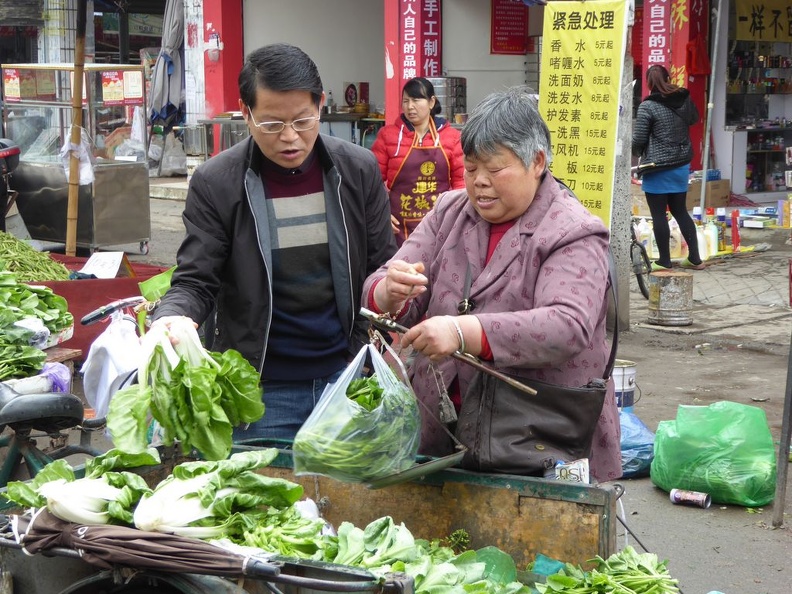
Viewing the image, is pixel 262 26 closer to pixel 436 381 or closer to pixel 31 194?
pixel 31 194

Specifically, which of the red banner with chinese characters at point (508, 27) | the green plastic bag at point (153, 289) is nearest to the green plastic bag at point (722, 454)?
the green plastic bag at point (153, 289)

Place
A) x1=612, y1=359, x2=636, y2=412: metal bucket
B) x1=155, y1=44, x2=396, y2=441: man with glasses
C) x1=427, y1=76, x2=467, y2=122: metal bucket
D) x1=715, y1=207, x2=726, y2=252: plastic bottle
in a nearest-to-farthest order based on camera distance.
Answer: x1=155, y1=44, x2=396, y2=441: man with glasses
x1=612, y1=359, x2=636, y2=412: metal bucket
x1=715, y1=207, x2=726, y2=252: plastic bottle
x1=427, y1=76, x2=467, y2=122: metal bucket

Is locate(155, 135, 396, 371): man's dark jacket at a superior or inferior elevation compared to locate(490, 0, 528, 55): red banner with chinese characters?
inferior

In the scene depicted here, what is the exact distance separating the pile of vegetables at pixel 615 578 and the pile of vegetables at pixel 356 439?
19.2 inches

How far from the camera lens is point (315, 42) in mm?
19172

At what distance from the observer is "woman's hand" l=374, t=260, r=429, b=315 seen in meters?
2.88

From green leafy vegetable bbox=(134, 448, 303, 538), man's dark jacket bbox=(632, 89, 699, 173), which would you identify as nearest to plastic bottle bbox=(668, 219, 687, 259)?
man's dark jacket bbox=(632, 89, 699, 173)

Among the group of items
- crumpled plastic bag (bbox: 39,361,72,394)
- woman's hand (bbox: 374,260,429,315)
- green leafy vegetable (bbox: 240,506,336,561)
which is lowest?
crumpled plastic bag (bbox: 39,361,72,394)

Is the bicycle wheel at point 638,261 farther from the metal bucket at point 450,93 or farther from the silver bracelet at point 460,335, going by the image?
the silver bracelet at point 460,335

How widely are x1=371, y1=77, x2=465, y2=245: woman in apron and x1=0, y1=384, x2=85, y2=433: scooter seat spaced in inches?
160

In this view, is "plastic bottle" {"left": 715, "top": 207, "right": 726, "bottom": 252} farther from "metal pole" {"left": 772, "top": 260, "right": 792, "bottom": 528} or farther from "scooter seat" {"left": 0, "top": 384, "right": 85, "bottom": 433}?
"scooter seat" {"left": 0, "top": 384, "right": 85, "bottom": 433}

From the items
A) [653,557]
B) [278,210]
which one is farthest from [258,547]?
[278,210]

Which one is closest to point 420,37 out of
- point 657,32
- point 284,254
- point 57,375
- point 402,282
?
point 657,32

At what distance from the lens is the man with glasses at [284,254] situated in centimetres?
345
